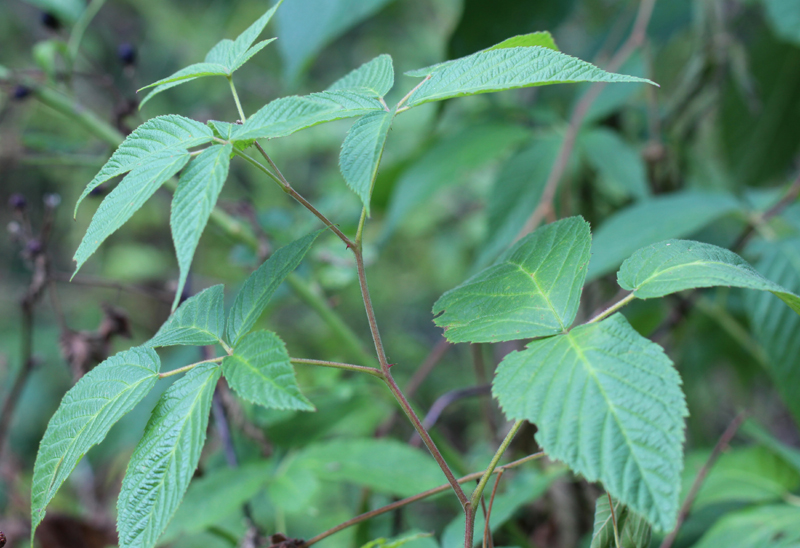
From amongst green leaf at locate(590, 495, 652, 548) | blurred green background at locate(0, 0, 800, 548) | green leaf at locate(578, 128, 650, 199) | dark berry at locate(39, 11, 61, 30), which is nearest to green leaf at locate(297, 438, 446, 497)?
blurred green background at locate(0, 0, 800, 548)

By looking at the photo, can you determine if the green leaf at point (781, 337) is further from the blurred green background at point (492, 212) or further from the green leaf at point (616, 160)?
the green leaf at point (616, 160)

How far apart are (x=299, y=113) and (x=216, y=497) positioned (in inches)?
19.8

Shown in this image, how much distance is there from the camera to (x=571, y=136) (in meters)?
0.91

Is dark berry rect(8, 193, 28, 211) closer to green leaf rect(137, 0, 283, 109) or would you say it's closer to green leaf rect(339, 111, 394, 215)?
green leaf rect(137, 0, 283, 109)

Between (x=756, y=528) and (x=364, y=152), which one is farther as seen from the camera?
(x=756, y=528)

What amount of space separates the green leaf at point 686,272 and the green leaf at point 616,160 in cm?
58

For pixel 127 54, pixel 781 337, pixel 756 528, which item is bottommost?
pixel 756 528

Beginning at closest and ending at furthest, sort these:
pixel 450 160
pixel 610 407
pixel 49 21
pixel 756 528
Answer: pixel 610 407 < pixel 756 528 < pixel 49 21 < pixel 450 160

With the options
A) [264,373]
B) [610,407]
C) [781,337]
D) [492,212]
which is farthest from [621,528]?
[492,212]

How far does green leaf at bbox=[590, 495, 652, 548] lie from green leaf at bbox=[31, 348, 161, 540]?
1.00 feet

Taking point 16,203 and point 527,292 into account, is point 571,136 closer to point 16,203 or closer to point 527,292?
point 527,292

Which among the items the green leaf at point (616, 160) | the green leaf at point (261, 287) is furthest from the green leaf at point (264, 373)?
the green leaf at point (616, 160)

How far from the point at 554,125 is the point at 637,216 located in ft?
1.06

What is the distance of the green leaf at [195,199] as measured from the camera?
11.3 inches
